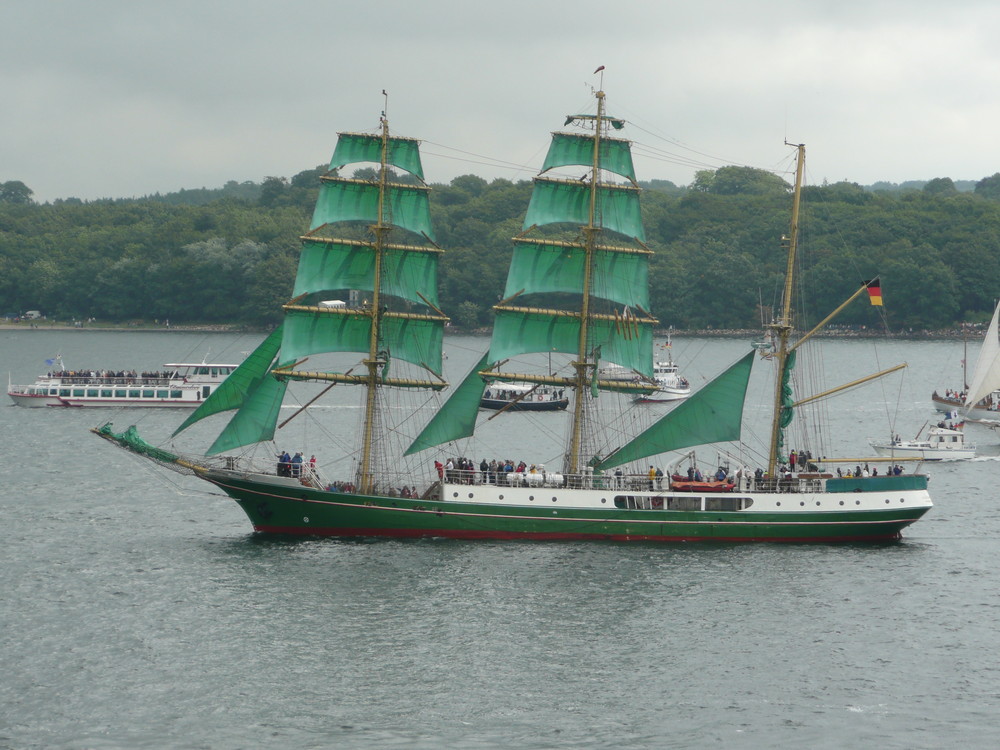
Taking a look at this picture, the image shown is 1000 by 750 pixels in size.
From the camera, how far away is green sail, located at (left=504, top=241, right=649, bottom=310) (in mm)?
72562

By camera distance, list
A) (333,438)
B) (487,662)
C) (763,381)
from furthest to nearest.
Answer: (763,381), (333,438), (487,662)

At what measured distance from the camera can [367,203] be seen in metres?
72.1

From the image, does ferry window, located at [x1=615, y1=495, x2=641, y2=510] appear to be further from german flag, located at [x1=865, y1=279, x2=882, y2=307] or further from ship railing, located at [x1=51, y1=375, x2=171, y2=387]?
ship railing, located at [x1=51, y1=375, x2=171, y2=387]

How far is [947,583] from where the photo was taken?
2403 inches

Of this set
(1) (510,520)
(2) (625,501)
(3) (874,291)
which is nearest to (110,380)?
(1) (510,520)

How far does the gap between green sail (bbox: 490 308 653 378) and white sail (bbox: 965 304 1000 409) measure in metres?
55.9

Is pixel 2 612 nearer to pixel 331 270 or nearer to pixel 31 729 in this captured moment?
pixel 31 729

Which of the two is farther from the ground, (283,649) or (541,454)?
(541,454)

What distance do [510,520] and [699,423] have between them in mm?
10727

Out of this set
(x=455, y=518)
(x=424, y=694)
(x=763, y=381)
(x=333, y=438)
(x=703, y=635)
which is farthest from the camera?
(x=763, y=381)

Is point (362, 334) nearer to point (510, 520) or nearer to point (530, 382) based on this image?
point (530, 382)

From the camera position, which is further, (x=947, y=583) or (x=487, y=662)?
(x=947, y=583)

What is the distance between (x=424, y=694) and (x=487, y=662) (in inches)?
148

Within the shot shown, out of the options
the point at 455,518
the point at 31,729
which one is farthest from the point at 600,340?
the point at 31,729
